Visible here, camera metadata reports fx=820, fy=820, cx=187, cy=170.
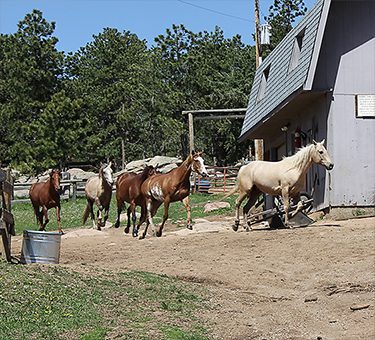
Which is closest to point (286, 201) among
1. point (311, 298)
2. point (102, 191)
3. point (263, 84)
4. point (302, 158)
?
point (302, 158)

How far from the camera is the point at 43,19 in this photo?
54156 millimetres

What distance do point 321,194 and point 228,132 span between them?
35656 millimetres

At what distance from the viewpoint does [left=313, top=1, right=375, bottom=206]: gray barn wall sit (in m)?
19.1

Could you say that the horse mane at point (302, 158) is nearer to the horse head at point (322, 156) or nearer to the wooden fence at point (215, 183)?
the horse head at point (322, 156)

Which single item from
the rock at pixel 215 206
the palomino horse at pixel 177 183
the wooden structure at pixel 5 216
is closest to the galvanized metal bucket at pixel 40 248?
the wooden structure at pixel 5 216

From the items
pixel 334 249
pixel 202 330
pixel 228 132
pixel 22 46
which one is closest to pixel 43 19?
pixel 22 46

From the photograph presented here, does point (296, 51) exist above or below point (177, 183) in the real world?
above

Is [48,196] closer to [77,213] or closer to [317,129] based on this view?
[317,129]

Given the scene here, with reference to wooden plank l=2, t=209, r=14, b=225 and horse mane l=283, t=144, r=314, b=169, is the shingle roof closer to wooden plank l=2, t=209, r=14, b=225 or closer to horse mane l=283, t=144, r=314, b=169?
horse mane l=283, t=144, r=314, b=169

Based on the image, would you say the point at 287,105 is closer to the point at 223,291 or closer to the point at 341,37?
the point at 341,37

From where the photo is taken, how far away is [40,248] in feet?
40.0

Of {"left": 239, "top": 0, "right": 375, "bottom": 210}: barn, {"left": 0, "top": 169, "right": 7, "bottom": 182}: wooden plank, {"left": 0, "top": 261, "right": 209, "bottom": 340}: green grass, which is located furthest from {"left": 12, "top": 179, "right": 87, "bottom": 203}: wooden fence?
{"left": 0, "top": 261, "right": 209, "bottom": 340}: green grass

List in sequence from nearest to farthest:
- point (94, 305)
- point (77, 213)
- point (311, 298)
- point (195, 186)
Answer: point (94, 305) → point (311, 298) → point (77, 213) → point (195, 186)

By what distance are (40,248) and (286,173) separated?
742 centimetres
